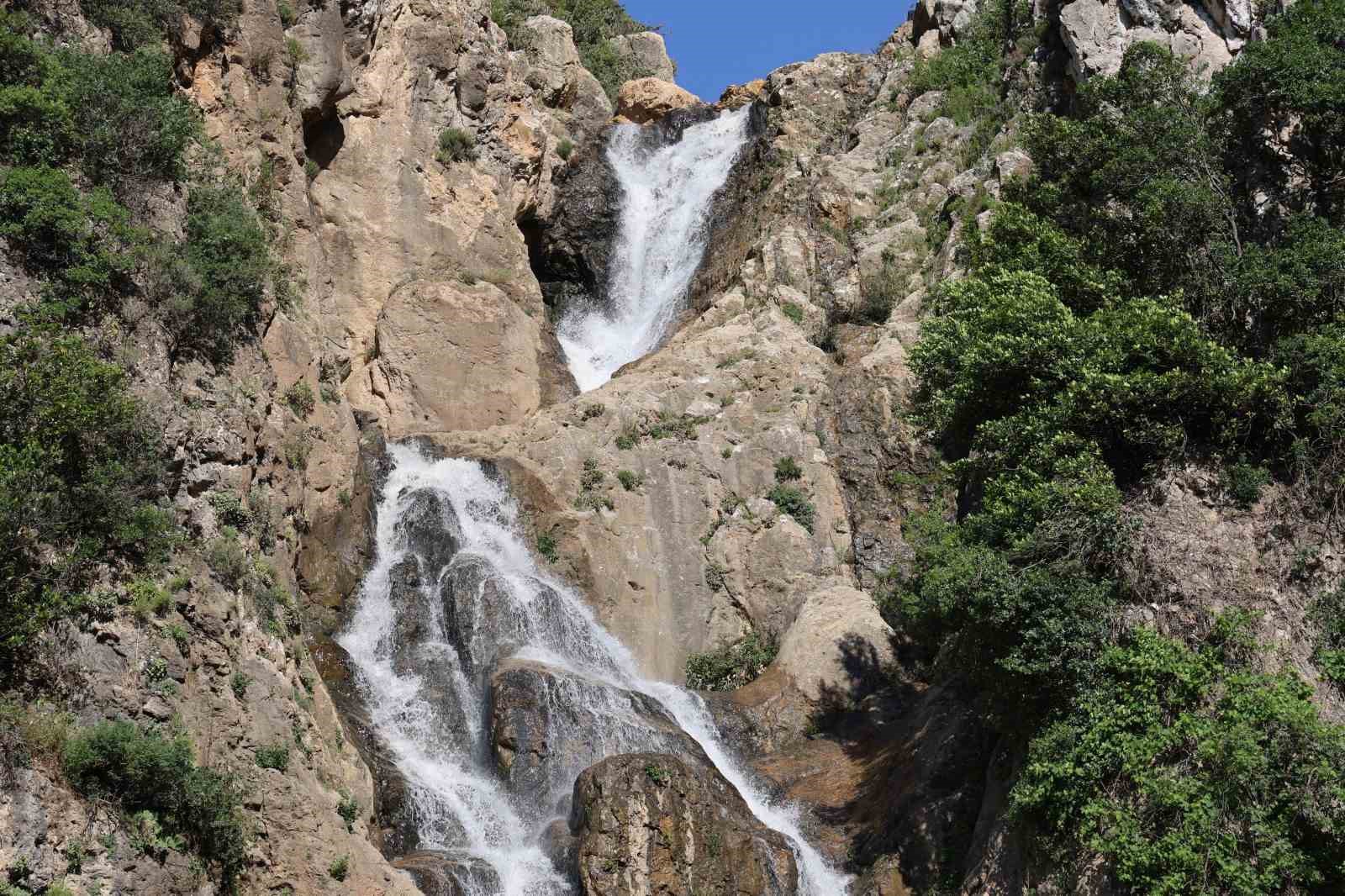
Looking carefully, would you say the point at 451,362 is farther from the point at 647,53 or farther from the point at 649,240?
the point at 647,53

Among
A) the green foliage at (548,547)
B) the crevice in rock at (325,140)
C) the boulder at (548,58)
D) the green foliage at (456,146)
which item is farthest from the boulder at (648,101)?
the green foliage at (548,547)

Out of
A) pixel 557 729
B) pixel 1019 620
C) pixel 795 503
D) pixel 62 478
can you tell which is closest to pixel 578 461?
pixel 795 503

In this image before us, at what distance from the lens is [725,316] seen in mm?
34656

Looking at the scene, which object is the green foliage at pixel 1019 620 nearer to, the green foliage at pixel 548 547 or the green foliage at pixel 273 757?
the green foliage at pixel 273 757

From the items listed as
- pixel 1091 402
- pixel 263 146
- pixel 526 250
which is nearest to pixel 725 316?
pixel 526 250

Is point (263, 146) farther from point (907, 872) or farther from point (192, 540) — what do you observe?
point (907, 872)

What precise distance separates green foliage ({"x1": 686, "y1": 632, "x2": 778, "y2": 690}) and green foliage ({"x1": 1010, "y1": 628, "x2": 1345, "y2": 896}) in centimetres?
995

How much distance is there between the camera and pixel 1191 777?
52.9 ft

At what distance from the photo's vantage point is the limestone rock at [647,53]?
55.5 m

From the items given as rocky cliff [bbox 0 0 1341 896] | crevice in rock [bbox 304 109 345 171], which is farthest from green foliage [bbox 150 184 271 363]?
crevice in rock [bbox 304 109 345 171]

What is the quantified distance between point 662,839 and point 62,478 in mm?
9985

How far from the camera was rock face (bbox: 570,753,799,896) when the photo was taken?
61.1 ft

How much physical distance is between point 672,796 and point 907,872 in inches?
161

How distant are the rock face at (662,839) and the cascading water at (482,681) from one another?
2.53 feet
